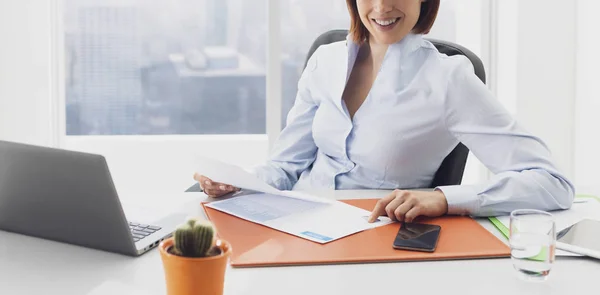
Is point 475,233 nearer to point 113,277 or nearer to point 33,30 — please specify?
point 113,277

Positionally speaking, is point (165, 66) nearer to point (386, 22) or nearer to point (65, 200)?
point (386, 22)

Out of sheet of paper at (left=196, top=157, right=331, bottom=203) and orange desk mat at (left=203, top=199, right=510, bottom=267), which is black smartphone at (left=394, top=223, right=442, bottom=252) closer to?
orange desk mat at (left=203, top=199, right=510, bottom=267)

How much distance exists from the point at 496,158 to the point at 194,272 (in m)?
0.86

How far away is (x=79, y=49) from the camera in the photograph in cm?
310

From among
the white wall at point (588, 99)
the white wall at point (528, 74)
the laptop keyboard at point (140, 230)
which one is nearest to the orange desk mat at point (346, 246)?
the laptop keyboard at point (140, 230)

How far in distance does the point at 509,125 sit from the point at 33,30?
2018 mm

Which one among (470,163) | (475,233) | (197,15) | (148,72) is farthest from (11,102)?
(475,233)

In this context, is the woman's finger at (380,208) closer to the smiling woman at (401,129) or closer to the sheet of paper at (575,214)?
the smiling woman at (401,129)

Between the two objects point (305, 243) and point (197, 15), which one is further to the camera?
point (197, 15)

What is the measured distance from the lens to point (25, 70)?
277 centimetres

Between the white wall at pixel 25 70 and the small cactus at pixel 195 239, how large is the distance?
7.17ft

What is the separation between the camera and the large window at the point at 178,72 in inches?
121

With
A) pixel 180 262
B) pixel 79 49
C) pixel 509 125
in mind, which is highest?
pixel 79 49

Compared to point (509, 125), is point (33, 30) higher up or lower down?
higher up
